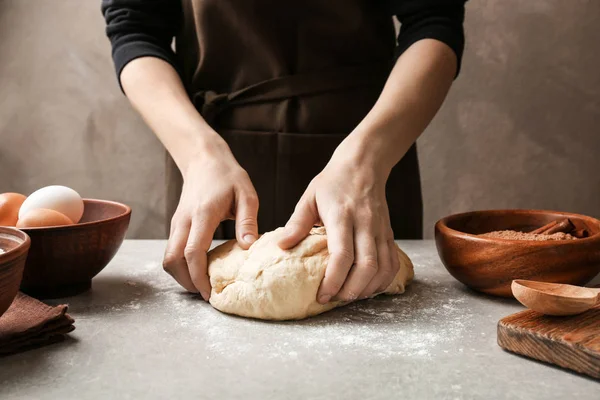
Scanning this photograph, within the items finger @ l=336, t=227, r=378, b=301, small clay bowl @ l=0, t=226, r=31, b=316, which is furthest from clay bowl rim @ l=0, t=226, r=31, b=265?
finger @ l=336, t=227, r=378, b=301

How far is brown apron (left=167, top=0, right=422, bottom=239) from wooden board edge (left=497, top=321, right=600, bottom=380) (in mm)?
904

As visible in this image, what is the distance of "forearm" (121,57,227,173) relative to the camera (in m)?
1.41

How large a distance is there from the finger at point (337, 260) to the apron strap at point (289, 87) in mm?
693

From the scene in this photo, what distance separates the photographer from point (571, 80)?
115 inches

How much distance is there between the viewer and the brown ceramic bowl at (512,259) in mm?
1157

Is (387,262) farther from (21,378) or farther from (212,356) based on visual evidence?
(21,378)

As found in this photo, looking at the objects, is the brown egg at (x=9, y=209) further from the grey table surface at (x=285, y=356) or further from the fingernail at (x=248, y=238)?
the fingernail at (x=248, y=238)

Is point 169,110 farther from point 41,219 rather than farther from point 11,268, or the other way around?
point 11,268

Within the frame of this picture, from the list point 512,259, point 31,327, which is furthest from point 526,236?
point 31,327

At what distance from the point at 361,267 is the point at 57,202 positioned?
63 cm

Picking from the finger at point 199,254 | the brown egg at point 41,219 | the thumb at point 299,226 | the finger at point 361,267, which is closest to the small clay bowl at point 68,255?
the brown egg at point 41,219

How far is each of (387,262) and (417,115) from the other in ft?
1.44

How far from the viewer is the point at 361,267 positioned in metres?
1.13

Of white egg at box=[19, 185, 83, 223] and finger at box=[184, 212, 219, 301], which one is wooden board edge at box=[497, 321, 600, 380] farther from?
white egg at box=[19, 185, 83, 223]
